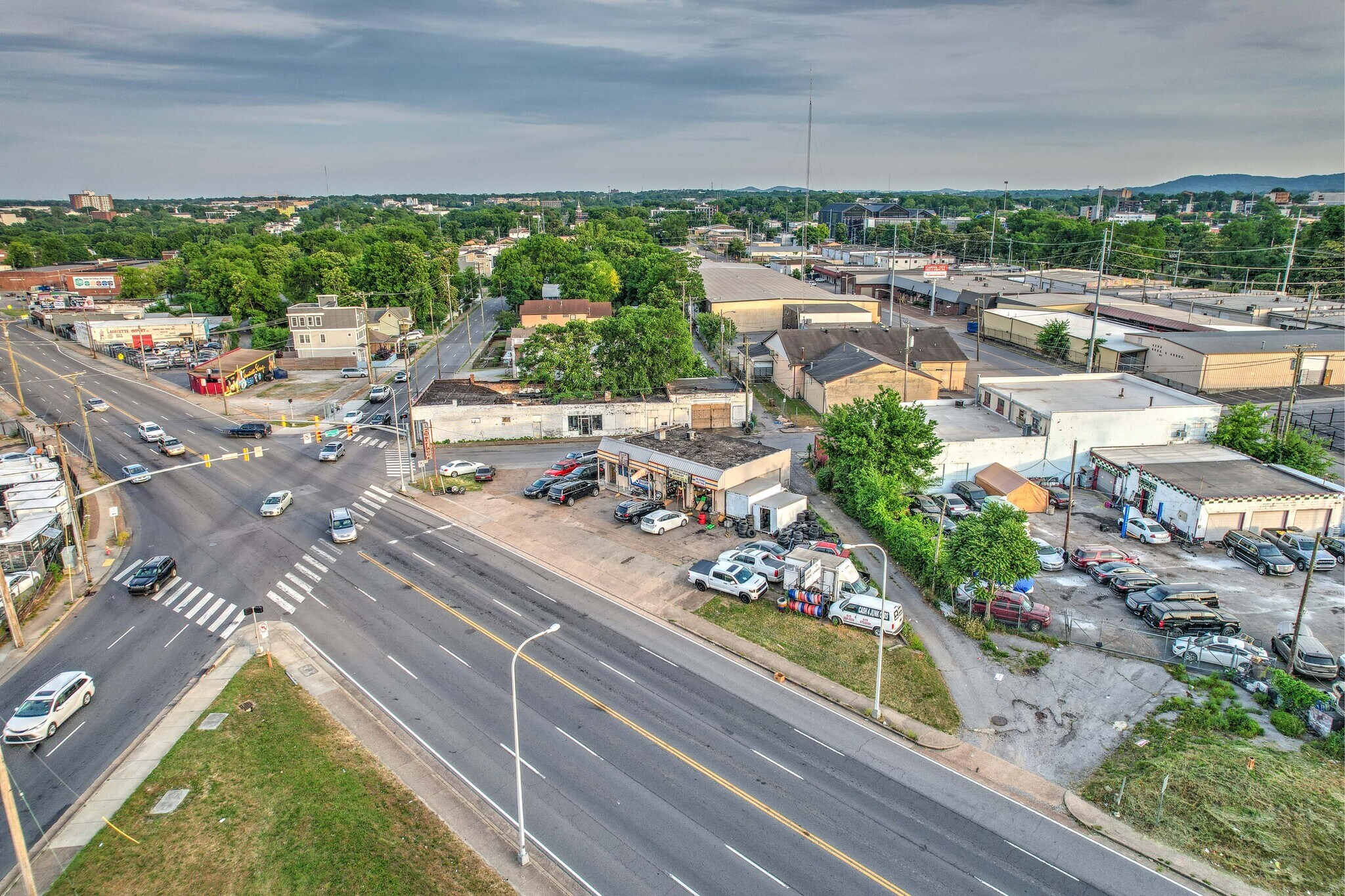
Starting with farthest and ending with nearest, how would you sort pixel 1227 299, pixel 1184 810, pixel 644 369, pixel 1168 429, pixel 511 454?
pixel 1227 299 < pixel 644 369 < pixel 511 454 < pixel 1168 429 < pixel 1184 810

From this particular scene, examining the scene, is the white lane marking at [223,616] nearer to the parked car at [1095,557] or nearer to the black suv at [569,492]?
the black suv at [569,492]

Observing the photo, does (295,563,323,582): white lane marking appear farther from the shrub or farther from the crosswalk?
the shrub

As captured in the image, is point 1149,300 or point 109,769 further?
point 1149,300

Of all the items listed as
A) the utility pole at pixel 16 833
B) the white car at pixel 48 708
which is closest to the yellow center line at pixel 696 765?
the white car at pixel 48 708

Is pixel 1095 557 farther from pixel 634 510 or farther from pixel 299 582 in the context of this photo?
pixel 299 582

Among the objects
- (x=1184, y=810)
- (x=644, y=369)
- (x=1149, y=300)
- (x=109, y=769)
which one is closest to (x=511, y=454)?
(x=644, y=369)

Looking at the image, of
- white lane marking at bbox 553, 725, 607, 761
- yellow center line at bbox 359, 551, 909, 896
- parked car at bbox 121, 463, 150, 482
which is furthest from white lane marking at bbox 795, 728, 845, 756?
parked car at bbox 121, 463, 150, 482

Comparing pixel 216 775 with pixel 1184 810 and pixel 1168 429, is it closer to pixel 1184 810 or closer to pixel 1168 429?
pixel 1184 810
